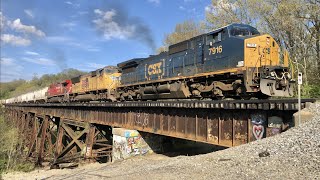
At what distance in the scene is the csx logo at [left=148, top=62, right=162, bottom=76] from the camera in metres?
17.5

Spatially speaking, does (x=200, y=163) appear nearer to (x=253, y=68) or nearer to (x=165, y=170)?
(x=165, y=170)

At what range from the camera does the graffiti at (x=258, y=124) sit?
888 centimetres

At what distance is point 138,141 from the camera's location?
16.5m

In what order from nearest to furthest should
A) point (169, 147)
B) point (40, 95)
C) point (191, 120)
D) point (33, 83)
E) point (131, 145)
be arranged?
1. point (191, 120)
2. point (131, 145)
3. point (169, 147)
4. point (40, 95)
5. point (33, 83)

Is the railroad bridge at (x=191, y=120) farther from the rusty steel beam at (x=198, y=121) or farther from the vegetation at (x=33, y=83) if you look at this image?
the vegetation at (x=33, y=83)

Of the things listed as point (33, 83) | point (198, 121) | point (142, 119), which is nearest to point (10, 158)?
point (142, 119)

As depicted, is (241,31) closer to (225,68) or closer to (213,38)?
(213,38)

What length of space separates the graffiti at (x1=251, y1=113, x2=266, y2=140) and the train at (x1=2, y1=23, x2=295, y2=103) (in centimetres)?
172

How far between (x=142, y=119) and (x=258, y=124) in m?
7.58

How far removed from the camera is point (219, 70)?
12.3 metres

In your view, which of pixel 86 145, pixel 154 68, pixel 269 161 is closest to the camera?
pixel 269 161

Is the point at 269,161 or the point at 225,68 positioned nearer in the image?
the point at 269,161

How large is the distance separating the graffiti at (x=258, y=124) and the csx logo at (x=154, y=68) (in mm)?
8937

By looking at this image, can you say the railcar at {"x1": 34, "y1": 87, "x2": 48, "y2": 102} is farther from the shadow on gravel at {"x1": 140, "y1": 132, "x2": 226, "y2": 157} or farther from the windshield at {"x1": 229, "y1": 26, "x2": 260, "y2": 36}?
the windshield at {"x1": 229, "y1": 26, "x2": 260, "y2": 36}
